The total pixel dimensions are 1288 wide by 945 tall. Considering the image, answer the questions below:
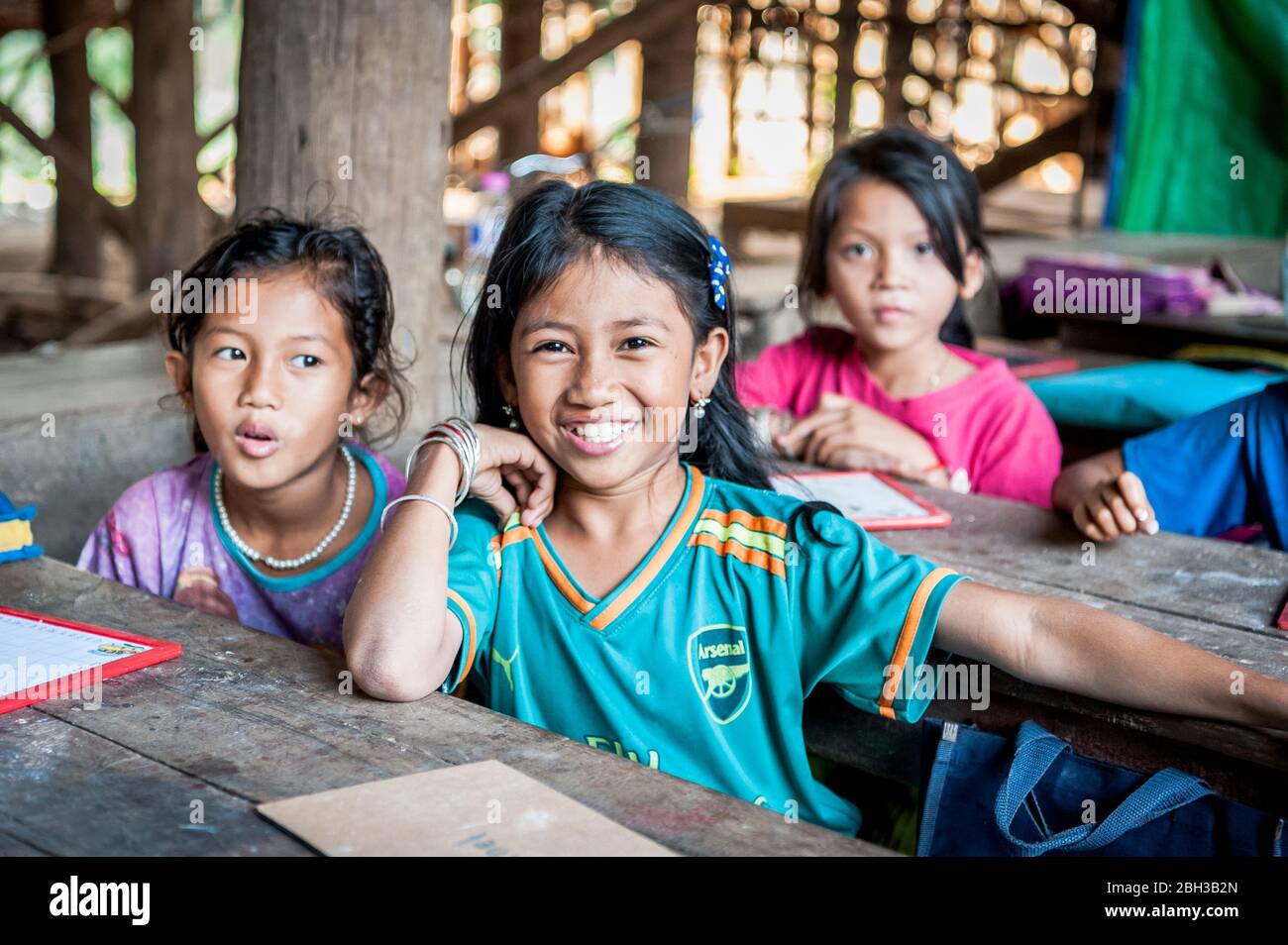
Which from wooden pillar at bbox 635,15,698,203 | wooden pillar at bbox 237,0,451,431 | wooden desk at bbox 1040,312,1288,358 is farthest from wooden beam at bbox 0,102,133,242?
wooden desk at bbox 1040,312,1288,358

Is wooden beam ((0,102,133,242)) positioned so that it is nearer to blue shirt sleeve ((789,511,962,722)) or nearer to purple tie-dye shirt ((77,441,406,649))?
purple tie-dye shirt ((77,441,406,649))

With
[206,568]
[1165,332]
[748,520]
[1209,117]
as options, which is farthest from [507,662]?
[1209,117]

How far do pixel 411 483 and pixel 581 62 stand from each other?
10.6 ft

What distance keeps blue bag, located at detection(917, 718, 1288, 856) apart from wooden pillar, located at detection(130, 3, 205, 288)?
436cm

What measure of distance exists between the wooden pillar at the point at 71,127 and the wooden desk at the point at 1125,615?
5.84 metres

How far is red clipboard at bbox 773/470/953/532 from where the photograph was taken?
1950mm

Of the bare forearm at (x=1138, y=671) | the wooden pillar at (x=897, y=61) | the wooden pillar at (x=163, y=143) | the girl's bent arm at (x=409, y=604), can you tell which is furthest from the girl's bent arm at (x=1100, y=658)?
the wooden pillar at (x=897, y=61)

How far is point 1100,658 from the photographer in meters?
1.40

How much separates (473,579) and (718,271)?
0.49 meters

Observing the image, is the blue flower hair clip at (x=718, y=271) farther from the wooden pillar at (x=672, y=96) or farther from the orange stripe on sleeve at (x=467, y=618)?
the wooden pillar at (x=672, y=96)

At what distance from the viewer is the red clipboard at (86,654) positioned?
1.31 meters

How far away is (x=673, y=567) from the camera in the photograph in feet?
5.25

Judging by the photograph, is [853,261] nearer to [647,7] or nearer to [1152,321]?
[1152,321]
